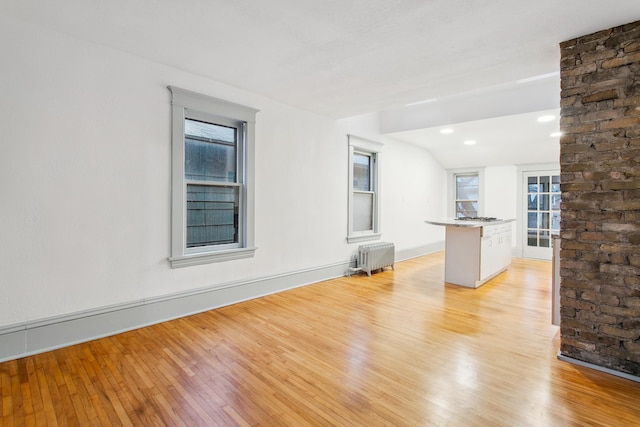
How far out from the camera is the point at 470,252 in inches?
179

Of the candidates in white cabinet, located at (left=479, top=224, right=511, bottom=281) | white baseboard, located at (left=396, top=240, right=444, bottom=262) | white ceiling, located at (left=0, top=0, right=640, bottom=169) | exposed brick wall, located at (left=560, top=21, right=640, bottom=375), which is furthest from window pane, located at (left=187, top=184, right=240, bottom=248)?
white baseboard, located at (left=396, top=240, right=444, bottom=262)

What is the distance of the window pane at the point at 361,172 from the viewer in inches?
224

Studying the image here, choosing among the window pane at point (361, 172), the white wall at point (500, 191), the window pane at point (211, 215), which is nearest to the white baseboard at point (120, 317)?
the window pane at point (211, 215)

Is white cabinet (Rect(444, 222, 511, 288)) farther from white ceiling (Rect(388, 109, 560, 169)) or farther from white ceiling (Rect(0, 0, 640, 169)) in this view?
white ceiling (Rect(0, 0, 640, 169))

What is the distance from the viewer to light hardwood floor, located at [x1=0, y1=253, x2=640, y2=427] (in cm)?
177

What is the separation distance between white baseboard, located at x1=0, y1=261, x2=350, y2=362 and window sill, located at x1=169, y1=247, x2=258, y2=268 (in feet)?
1.00

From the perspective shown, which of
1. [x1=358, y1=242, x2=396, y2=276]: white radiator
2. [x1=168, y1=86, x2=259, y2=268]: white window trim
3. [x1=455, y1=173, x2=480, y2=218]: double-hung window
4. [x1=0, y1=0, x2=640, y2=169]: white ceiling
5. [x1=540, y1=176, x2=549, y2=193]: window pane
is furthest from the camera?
[x1=455, y1=173, x2=480, y2=218]: double-hung window

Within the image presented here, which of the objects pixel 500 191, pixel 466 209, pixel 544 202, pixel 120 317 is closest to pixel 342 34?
pixel 120 317

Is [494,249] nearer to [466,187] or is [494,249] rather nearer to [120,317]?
[466,187]

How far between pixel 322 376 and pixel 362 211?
12.7 feet

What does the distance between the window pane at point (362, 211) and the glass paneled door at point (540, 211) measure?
3706mm

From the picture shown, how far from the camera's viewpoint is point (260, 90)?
3707mm

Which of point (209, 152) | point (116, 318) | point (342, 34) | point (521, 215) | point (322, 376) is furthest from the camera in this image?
point (521, 215)

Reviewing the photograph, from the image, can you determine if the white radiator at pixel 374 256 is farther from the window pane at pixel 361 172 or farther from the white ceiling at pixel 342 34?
the white ceiling at pixel 342 34
